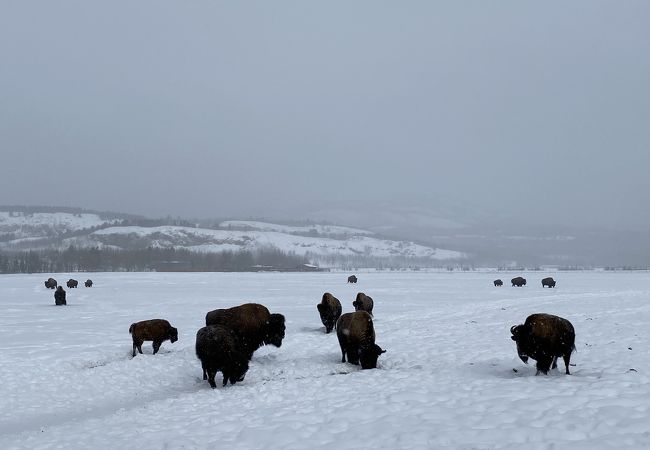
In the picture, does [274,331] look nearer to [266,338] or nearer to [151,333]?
[266,338]

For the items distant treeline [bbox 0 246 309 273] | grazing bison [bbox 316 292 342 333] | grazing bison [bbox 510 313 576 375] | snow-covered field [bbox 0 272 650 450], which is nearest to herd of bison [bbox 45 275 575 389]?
grazing bison [bbox 510 313 576 375]

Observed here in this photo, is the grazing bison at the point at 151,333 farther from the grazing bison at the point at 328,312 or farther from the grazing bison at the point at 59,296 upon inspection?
the grazing bison at the point at 59,296

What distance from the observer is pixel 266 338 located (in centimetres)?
1527

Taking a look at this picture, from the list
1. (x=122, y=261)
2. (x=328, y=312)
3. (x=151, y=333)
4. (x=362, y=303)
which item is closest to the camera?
(x=151, y=333)

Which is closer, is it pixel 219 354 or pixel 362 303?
pixel 219 354

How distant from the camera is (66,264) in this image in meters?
149

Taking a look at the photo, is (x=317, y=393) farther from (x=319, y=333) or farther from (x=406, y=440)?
(x=319, y=333)

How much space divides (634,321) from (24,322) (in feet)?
88.0

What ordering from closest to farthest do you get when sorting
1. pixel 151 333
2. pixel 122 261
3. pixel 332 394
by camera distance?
pixel 332 394, pixel 151 333, pixel 122 261

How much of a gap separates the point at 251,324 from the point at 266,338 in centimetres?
76

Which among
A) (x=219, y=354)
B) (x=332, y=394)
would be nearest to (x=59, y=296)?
(x=219, y=354)

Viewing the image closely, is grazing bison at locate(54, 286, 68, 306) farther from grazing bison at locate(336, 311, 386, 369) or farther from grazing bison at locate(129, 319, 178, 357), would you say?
grazing bison at locate(336, 311, 386, 369)

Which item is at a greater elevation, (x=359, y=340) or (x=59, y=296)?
(x=359, y=340)

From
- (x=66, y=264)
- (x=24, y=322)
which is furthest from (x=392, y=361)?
(x=66, y=264)
